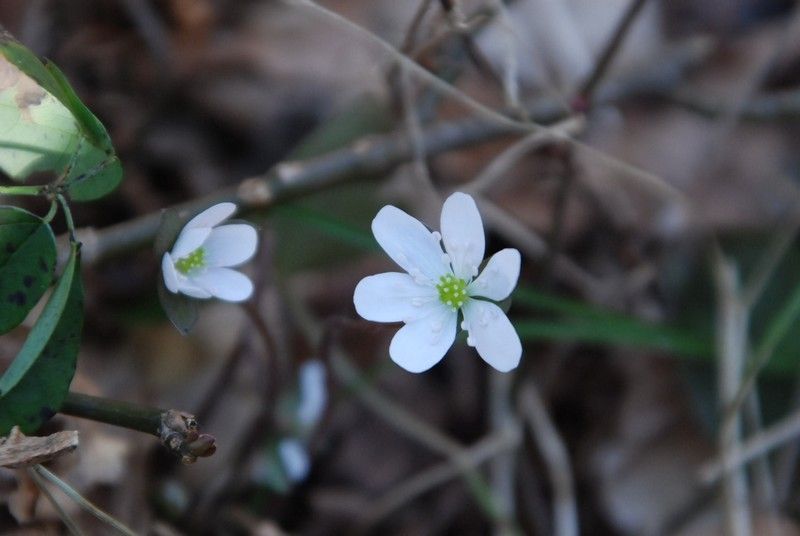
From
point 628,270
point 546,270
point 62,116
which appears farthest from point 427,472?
point 62,116

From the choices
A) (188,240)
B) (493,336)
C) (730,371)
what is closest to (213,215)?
(188,240)

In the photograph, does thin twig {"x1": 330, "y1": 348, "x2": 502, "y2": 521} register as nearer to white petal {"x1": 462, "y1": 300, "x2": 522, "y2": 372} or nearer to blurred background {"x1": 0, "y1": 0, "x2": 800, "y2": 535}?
blurred background {"x1": 0, "y1": 0, "x2": 800, "y2": 535}

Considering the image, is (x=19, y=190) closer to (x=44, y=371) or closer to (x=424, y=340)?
A: (x=44, y=371)

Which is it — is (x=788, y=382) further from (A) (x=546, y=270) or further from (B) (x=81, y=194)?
(B) (x=81, y=194)

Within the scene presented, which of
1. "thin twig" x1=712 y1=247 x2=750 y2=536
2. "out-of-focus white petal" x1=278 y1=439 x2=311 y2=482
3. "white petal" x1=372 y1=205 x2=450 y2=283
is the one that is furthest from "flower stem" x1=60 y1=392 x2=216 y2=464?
"thin twig" x1=712 y1=247 x2=750 y2=536

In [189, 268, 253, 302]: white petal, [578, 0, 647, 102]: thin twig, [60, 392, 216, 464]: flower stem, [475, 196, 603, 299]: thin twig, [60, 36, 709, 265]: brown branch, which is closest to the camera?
[60, 392, 216, 464]: flower stem

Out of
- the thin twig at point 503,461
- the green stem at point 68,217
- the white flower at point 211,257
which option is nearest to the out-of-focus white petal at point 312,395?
the thin twig at point 503,461
